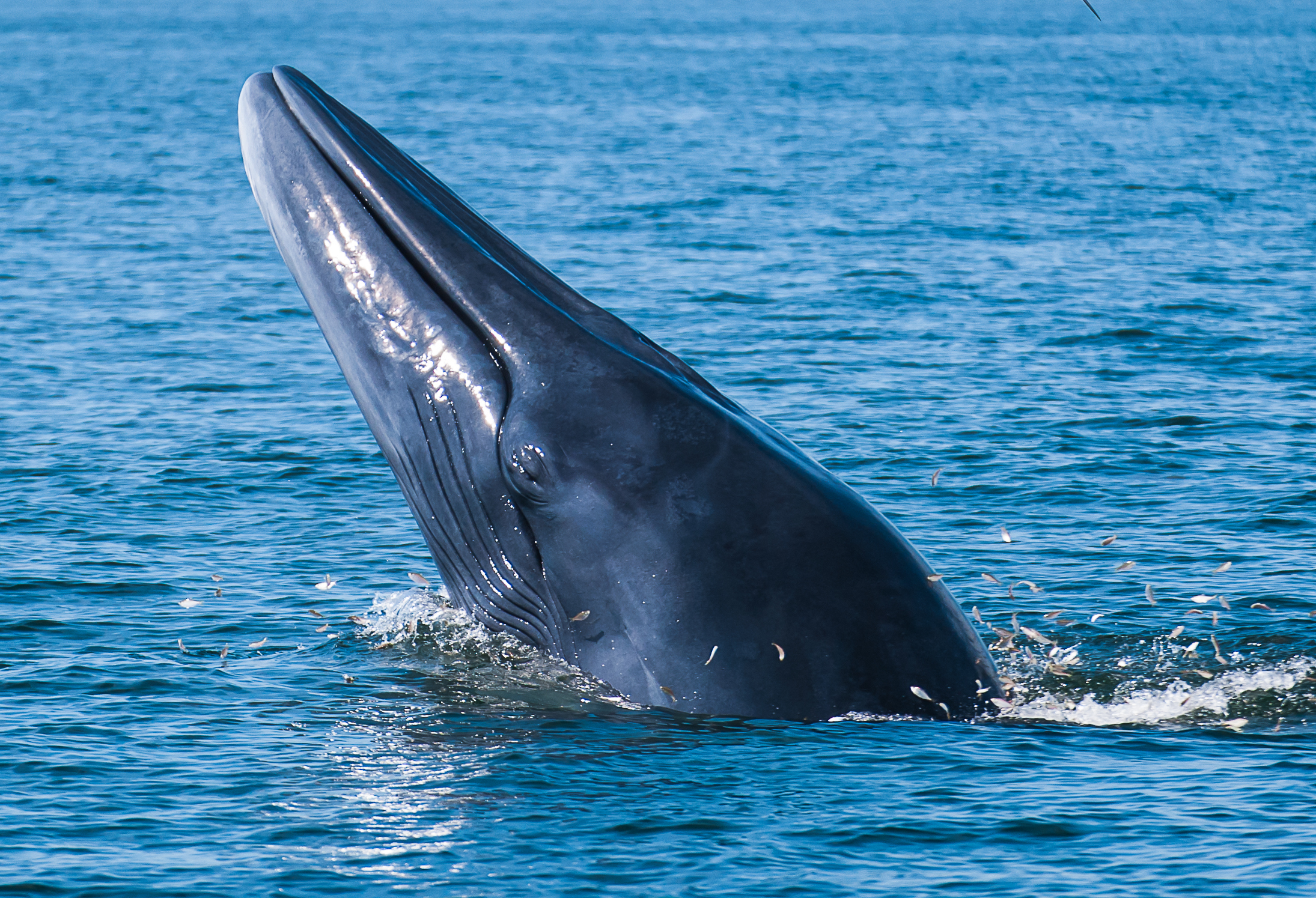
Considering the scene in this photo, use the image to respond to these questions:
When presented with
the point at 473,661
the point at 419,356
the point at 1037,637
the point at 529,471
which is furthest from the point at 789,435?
the point at 529,471

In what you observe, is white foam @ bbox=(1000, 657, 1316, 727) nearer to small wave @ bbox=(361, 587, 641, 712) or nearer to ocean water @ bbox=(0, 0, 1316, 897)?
ocean water @ bbox=(0, 0, 1316, 897)

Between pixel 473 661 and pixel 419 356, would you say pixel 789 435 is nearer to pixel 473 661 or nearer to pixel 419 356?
pixel 473 661

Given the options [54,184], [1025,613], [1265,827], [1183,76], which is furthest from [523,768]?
[1183,76]

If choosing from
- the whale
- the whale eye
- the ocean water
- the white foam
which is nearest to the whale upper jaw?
the whale

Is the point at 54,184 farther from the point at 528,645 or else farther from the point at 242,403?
the point at 528,645

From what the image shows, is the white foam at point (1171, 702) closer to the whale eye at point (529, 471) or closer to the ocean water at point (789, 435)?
the ocean water at point (789, 435)

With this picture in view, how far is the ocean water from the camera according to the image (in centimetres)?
951

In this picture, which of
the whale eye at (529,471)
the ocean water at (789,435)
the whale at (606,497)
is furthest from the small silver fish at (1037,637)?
the whale eye at (529,471)

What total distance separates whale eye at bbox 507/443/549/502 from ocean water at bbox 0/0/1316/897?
1393 mm

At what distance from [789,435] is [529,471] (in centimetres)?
1412

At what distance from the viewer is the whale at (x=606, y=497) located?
30.7 ft

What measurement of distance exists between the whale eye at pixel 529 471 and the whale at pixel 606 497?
0.04 feet

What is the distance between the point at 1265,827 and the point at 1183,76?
8243cm

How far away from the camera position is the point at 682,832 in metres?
9.48
